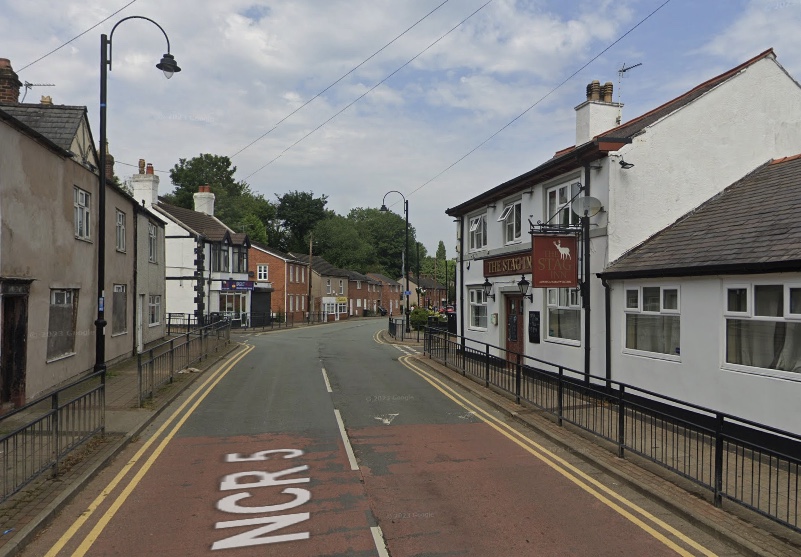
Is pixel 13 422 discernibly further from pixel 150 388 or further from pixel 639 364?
pixel 639 364

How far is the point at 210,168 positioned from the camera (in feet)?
284

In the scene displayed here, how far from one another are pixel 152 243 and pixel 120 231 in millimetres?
5902

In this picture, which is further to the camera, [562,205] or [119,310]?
[119,310]

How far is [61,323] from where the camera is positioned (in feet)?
47.2

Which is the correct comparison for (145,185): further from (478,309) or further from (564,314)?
(564,314)

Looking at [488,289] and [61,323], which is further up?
[488,289]

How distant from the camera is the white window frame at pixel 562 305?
47.8 ft

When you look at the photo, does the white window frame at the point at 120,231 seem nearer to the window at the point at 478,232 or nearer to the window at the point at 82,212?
the window at the point at 82,212

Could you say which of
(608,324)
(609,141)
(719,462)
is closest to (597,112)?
(609,141)

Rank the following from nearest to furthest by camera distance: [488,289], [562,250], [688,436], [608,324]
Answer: [688,436]
[608,324]
[562,250]
[488,289]

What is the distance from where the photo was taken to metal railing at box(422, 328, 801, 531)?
257 inches

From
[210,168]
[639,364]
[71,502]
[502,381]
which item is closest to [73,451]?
[71,502]

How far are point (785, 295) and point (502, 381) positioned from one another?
6941mm

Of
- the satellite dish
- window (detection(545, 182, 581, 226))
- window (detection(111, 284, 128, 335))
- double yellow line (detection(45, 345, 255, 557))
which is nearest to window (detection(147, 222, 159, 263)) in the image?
window (detection(111, 284, 128, 335))
